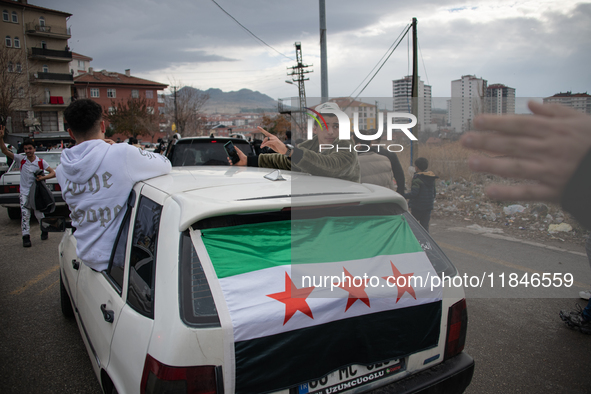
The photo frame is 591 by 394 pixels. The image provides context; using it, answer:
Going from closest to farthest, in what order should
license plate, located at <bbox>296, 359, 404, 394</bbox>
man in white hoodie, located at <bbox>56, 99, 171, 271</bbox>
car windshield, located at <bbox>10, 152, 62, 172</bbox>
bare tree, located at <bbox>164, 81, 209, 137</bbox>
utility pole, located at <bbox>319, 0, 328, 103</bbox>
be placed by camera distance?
license plate, located at <bbox>296, 359, 404, 394</bbox>
man in white hoodie, located at <bbox>56, 99, 171, 271</bbox>
car windshield, located at <bbox>10, 152, 62, 172</bbox>
utility pole, located at <bbox>319, 0, 328, 103</bbox>
bare tree, located at <bbox>164, 81, 209, 137</bbox>

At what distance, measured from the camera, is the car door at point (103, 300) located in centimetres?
201

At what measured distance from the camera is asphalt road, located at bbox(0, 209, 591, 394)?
2877mm

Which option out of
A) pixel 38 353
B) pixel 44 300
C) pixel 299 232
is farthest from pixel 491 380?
pixel 44 300

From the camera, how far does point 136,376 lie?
1.62 metres

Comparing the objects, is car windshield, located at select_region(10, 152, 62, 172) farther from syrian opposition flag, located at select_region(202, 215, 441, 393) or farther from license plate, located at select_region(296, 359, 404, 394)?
license plate, located at select_region(296, 359, 404, 394)

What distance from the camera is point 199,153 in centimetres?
699

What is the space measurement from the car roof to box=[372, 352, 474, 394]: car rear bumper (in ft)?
3.05

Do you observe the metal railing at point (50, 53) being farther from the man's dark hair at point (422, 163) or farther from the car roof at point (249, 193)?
the car roof at point (249, 193)

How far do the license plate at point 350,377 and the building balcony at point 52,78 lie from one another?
6175cm

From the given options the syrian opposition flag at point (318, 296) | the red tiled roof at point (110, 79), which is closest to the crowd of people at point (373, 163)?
the syrian opposition flag at point (318, 296)

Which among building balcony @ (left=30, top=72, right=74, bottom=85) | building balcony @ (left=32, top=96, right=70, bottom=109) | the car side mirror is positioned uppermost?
building balcony @ (left=30, top=72, right=74, bottom=85)

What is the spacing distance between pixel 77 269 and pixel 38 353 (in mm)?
1156

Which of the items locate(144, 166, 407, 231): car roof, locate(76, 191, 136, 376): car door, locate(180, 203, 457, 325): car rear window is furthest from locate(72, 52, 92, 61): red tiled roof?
locate(180, 203, 457, 325): car rear window

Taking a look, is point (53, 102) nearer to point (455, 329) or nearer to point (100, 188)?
point (100, 188)
